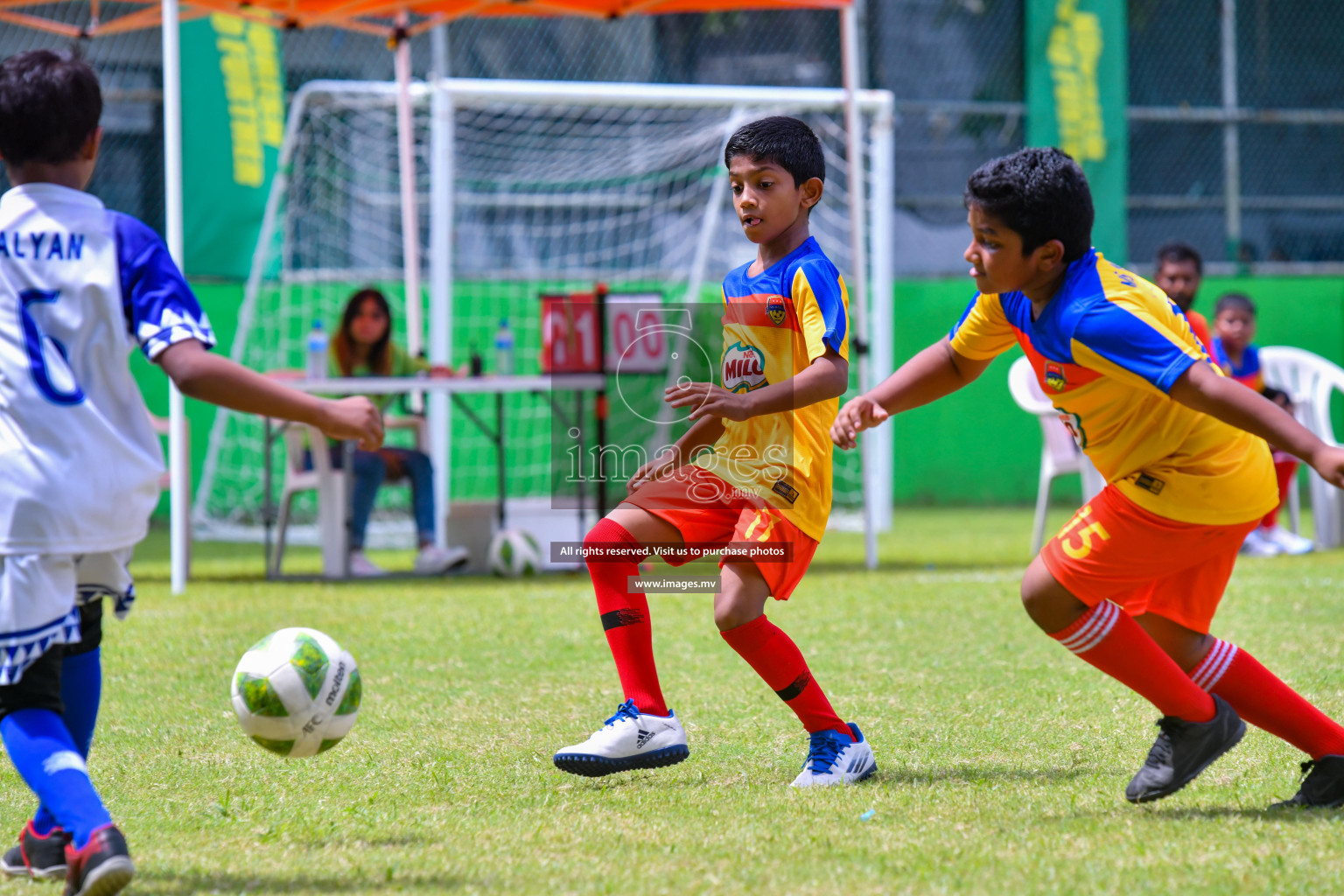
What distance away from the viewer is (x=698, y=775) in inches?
127

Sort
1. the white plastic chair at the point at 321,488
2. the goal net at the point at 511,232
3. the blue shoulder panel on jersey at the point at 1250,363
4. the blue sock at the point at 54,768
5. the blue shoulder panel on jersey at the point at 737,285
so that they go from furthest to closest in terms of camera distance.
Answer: the goal net at the point at 511,232 < the blue shoulder panel on jersey at the point at 1250,363 < the white plastic chair at the point at 321,488 < the blue shoulder panel on jersey at the point at 737,285 < the blue sock at the point at 54,768

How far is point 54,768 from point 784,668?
1.51m

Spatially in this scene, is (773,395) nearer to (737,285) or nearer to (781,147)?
(737,285)

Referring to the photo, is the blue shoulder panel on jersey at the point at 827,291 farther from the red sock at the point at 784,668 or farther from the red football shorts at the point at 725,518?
the red sock at the point at 784,668

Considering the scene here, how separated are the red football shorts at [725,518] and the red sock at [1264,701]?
0.83 m

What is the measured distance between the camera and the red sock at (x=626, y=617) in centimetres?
323

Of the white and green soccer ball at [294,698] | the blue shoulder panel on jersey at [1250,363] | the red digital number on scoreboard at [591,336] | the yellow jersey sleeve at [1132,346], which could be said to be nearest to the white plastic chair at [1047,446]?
the blue shoulder panel on jersey at [1250,363]

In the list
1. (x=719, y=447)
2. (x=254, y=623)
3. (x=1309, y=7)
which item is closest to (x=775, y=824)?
(x=719, y=447)

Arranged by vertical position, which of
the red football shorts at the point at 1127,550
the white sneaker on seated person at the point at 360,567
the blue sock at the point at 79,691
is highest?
the red football shorts at the point at 1127,550

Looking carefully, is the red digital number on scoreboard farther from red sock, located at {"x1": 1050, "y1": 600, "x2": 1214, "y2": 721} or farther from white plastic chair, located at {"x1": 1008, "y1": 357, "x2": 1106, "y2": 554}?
red sock, located at {"x1": 1050, "y1": 600, "x2": 1214, "y2": 721}

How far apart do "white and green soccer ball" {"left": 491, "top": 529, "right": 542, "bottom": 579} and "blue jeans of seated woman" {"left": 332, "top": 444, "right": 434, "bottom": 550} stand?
462 millimetres

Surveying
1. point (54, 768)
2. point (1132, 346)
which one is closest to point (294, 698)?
point (54, 768)

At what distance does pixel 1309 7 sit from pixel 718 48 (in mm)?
5296

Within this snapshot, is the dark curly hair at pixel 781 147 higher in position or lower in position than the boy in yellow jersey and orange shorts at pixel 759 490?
higher
